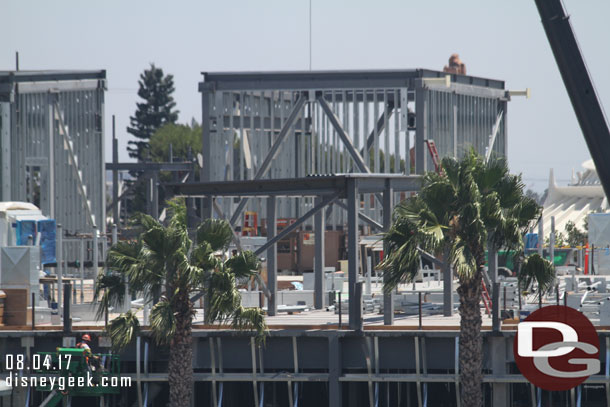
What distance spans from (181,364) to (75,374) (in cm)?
365

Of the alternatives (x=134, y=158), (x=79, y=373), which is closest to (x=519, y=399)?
(x=79, y=373)

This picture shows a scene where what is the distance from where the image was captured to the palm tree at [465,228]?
25984mm

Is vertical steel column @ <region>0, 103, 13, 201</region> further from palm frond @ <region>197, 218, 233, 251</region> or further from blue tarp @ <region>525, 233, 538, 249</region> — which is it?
palm frond @ <region>197, 218, 233, 251</region>

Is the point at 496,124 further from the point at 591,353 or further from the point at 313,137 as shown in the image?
the point at 591,353

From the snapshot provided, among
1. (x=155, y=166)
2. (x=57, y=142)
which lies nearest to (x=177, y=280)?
(x=57, y=142)

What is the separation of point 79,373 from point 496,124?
1960cm

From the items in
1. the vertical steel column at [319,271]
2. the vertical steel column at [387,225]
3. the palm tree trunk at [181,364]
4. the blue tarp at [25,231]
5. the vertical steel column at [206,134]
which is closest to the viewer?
the palm tree trunk at [181,364]

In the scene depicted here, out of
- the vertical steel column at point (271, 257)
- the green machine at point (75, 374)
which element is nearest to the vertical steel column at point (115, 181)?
the vertical steel column at point (271, 257)

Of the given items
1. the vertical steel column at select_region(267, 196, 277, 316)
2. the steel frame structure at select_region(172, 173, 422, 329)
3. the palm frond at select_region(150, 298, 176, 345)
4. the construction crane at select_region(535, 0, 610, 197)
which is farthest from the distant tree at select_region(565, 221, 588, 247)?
the construction crane at select_region(535, 0, 610, 197)

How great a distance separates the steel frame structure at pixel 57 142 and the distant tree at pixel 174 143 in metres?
56.7

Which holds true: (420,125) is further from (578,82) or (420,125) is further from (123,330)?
(578,82)

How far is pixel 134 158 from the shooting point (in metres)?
118

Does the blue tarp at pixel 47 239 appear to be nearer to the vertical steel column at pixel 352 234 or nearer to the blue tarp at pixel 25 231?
the blue tarp at pixel 25 231

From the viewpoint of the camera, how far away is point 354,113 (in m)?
40.8
